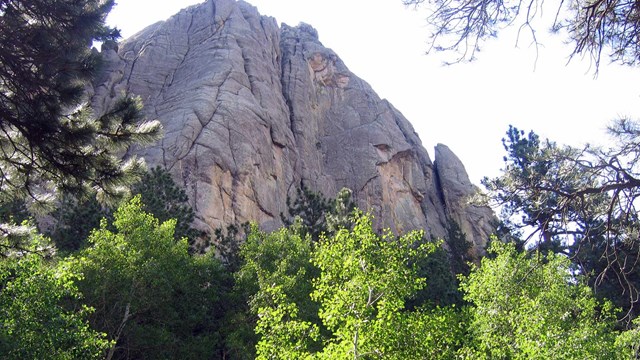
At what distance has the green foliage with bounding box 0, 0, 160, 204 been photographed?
7.70 metres

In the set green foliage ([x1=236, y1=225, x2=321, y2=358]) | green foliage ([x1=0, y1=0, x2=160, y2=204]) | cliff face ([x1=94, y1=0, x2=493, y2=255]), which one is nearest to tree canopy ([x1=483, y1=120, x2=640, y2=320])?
green foliage ([x1=0, y1=0, x2=160, y2=204])

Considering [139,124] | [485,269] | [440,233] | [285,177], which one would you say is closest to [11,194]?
[139,124]

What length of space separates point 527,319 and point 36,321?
10336 millimetres

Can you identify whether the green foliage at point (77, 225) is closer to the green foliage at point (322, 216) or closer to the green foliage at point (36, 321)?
the green foliage at point (322, 216)

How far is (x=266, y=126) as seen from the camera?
153 feet

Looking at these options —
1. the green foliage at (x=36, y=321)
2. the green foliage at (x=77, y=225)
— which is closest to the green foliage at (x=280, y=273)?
the green foliage at (x=36, y=321)

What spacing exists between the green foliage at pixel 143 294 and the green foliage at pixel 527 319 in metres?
8.45

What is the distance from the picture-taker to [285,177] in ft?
154

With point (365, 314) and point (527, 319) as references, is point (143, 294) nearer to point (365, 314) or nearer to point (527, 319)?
point (365, 314)

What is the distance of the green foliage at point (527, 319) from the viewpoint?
41.0 ft

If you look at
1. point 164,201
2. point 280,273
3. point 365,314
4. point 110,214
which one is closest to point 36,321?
point 365,314

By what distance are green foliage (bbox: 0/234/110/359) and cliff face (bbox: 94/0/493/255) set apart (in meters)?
21.8

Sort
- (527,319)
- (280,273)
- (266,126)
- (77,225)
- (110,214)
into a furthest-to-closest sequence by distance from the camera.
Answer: (266,126) → (110,214) → (77,225) → (280,273) → (527,319)

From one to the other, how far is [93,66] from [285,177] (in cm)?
3878
